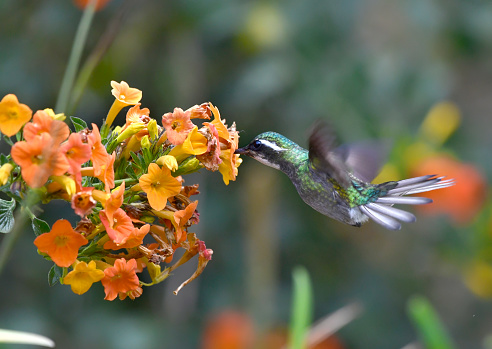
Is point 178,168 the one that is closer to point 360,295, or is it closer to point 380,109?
point 380,109

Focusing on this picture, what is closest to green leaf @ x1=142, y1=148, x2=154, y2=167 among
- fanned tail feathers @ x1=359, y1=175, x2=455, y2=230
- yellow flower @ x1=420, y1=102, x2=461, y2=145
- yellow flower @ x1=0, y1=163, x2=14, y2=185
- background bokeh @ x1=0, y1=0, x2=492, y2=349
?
yellow flower @ x1=0, y1=163, x2=14, y2=185

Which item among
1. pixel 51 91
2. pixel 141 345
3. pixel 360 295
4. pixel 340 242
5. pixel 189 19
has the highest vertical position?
pixel 189 19

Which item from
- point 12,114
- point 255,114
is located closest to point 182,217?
point 12,114

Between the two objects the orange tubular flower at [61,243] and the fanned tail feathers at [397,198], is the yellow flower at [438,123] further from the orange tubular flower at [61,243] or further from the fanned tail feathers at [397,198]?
the orange tubular flower at [61,243]

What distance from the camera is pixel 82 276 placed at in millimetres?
Answer: 960

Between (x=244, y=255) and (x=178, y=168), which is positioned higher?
(x=178, y=168)

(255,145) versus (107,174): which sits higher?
(255,145)

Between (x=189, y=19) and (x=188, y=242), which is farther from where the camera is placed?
(x=189, y=19)

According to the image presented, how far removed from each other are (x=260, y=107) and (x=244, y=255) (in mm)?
737

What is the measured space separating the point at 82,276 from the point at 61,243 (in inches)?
3.0

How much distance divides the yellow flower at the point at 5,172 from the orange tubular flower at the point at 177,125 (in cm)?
24

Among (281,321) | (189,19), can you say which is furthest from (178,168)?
(281,321)

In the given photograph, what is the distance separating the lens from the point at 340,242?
3268 millimetres

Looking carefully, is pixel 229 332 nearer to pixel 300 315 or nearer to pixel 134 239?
pixel 300 315
